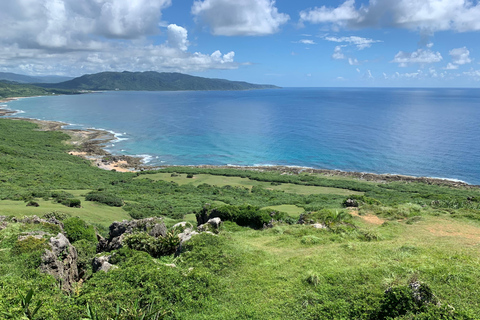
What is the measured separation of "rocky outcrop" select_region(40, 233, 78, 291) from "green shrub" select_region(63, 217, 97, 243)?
483cm

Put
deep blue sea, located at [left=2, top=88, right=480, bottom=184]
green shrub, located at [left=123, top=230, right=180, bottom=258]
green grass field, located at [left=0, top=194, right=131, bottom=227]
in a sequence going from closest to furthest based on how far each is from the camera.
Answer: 1. green shrub, located at [left=123, top=230, right=180, bottom=258]
2. green grass field, located at [left=0, top=194, right=131, bottom=227]
3. deep blue sea, located at [left=2, top=88, right=480, bottom=184]

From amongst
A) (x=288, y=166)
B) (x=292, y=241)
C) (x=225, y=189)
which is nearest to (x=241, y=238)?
(x=292, y=241)

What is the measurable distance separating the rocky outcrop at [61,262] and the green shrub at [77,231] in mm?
4826

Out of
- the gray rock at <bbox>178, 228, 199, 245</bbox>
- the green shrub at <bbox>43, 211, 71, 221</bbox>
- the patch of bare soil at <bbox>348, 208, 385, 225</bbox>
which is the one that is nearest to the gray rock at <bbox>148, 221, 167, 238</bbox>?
the gray rock at <bbox>178, 228, 199, 245</bbox>

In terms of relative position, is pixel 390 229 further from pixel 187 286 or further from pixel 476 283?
pixel 187 286

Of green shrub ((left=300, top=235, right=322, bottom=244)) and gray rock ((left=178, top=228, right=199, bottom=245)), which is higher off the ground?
gray rock ((left=178, top=228, right=199, bottom=245))

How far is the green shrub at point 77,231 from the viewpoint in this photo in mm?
21469

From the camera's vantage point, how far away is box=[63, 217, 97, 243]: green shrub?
21469mm

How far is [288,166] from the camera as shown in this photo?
252 ft

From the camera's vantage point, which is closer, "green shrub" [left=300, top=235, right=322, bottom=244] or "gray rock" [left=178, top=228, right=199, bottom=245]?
"gray rock" [left=178, top=228, right=199, bottom=245]

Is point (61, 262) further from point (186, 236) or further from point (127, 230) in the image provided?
point (186, 236)

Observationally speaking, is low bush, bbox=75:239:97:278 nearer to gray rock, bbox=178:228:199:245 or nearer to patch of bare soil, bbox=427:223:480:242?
gray rock, bbox=178:228:199:245

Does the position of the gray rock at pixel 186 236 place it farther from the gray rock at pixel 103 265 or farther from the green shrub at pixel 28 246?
the green shrub at pixel 28 246

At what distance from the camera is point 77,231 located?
21703 millimetres
